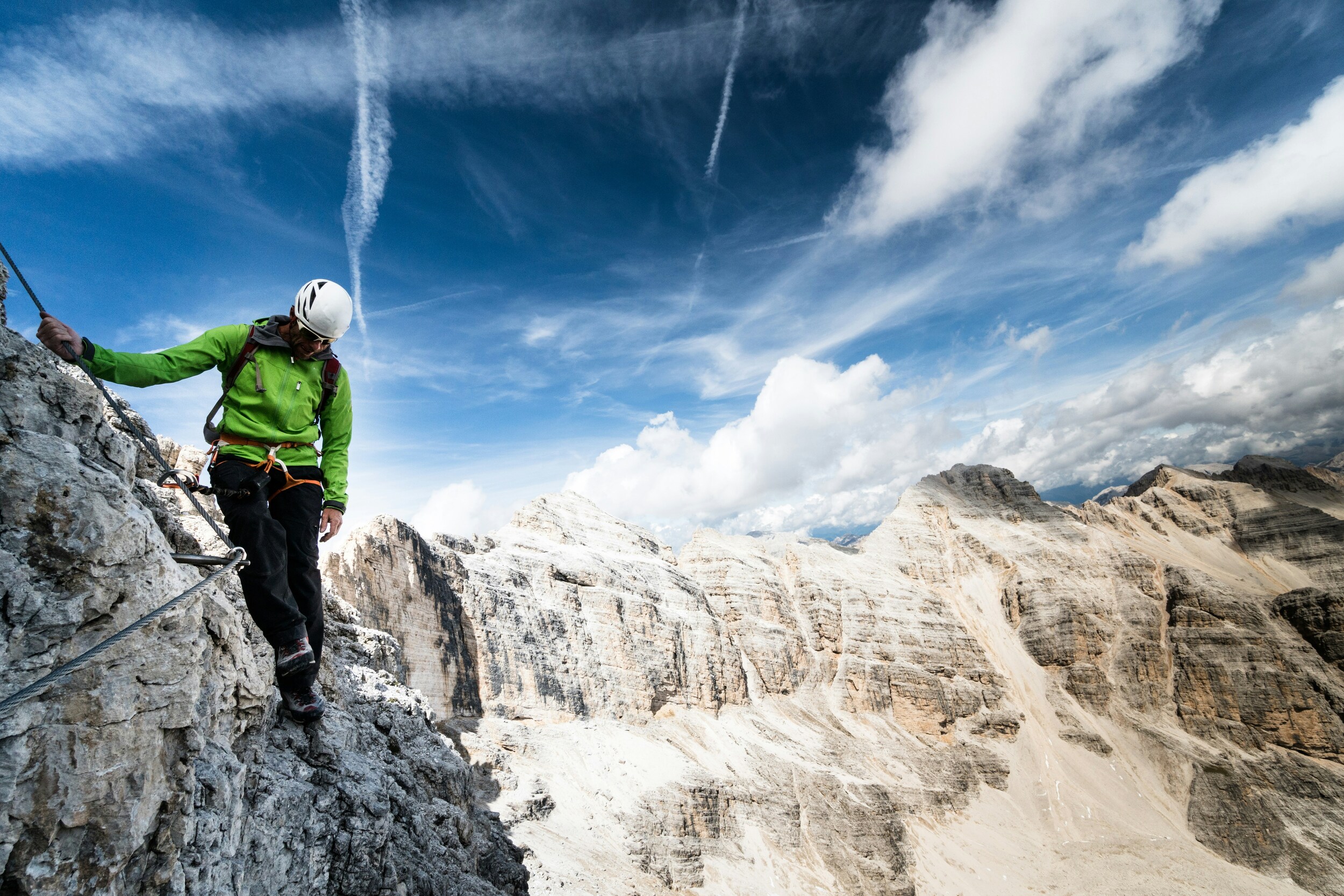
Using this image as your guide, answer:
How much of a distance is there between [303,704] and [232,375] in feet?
12.5

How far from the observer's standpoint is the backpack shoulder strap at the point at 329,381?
6.61m

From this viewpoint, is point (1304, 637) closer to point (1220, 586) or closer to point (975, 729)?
point (1220, 586)

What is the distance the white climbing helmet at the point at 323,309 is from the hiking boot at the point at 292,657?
131 inches

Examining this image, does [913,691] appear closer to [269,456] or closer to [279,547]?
[279,547]

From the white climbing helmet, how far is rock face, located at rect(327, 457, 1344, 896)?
85.0 ft

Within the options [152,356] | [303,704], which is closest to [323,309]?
[152,356]

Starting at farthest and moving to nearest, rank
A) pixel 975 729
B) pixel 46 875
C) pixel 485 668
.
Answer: pixel 975 729 → pixel 485 668 → pixel 46 875

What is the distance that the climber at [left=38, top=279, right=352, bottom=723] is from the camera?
575cm

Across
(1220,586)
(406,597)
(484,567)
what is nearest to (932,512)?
(1220,586)

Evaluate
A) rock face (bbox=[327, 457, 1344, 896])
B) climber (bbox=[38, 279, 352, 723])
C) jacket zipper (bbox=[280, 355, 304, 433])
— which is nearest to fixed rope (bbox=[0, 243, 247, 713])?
climber (bbox=[38, 279, 352, 723])

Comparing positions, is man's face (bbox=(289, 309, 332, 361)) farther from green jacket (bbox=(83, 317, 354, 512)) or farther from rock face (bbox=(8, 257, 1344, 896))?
rock face (bbox=(8, 257, 1344, 896))

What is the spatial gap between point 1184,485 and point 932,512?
157 feet

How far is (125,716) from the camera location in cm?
390

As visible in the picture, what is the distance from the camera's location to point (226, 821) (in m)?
5.03
